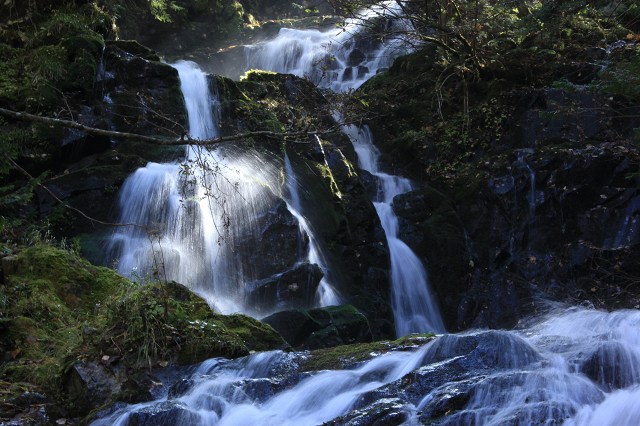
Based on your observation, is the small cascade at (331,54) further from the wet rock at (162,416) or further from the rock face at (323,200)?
the wet rock at (162,416)

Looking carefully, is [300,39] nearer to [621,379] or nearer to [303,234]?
[303,234]

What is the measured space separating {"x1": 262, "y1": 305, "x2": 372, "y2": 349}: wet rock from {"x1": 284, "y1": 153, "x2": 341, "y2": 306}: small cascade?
139 cm

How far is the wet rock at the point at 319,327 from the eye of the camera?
7.80m

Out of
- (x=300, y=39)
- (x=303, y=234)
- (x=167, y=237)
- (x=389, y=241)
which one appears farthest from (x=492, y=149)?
(x=300, y=39)

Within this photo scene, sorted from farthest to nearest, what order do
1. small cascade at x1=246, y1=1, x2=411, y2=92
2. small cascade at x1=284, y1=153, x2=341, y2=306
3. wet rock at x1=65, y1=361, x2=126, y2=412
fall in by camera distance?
small cascade at x1=246, y1=1, x2=411, y2=92 → small cascade at x1=284, y1=153, x2=341, y2=306 → wet rock at x1=65, y1=361, x2=126, y2=412

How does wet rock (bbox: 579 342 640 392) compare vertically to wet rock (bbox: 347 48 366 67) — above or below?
below

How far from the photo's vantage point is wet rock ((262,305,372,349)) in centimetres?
780

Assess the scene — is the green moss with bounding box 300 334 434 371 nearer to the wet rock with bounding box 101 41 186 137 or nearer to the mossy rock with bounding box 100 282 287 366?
the mossy rock with bounding box 100 282 287 366

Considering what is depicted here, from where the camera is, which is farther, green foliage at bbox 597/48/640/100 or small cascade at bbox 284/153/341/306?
small cascade at bbox 284/153/341/306

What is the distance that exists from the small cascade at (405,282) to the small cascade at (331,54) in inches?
208

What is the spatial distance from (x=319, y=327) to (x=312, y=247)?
2590 millimetres

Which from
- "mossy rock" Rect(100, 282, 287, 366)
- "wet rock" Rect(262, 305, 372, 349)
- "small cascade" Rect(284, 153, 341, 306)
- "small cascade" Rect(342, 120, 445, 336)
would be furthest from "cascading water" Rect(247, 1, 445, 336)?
"mossy rock" Rect(100, 282, 287, 366)

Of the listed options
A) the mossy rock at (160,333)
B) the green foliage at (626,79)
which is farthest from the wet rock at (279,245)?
the green foliage at (626,79)

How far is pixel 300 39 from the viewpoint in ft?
73.1
